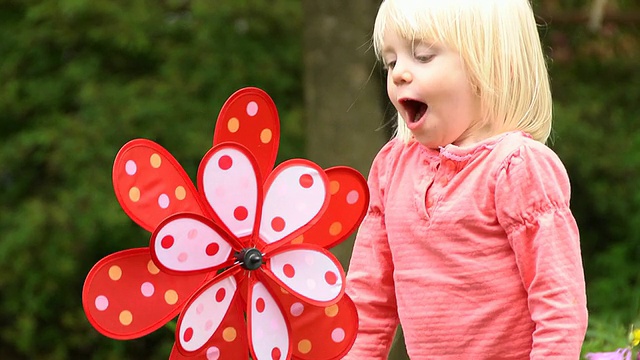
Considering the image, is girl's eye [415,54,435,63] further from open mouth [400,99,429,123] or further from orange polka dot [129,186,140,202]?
orange polka dot [129,186,140,202]

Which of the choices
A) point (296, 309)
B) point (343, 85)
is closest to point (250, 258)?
point (296, 309)

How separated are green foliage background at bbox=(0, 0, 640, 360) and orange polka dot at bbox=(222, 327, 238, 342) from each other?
281cm

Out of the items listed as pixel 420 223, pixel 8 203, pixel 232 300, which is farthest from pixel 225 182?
pixel 8 203

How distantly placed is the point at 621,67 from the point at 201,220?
3.87m

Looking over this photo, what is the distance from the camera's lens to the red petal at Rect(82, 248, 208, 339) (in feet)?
5.97

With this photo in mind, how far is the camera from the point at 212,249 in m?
1.83

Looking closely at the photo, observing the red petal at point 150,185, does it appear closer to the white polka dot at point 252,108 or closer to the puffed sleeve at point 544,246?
the white polka dot at point 252,108

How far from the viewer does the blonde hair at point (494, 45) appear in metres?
1.85

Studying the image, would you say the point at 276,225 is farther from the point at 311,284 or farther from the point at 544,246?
the point at 544,246

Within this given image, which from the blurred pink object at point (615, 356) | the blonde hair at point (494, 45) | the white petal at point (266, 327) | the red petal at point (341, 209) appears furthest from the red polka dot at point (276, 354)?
the blurred pink object at point (615, 356)

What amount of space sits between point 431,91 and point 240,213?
0.37 metres

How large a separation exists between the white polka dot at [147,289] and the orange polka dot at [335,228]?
1.10ft

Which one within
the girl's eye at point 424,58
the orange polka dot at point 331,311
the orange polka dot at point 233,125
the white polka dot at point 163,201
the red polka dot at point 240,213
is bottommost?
the orange polka dot at point 331,311

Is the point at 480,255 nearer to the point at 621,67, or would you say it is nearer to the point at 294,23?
the point at 294,23
